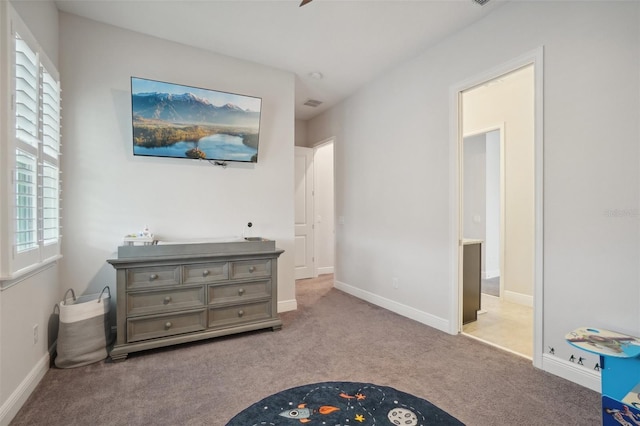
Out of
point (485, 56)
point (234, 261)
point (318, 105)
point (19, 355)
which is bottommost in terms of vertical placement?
point (19, 355)

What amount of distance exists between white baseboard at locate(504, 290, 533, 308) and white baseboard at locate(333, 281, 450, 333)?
1.70 meters

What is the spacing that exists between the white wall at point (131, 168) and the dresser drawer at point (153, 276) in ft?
1.78

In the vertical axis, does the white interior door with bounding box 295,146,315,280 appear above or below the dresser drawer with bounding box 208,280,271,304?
above

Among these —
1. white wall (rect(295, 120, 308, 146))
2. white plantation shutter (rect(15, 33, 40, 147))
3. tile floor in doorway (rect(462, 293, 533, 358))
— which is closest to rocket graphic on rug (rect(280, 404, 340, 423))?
tile floor in doorway (rect(462, 293, 533, 358))

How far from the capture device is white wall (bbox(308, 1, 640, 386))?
1.99m

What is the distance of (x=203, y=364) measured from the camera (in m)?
2.48

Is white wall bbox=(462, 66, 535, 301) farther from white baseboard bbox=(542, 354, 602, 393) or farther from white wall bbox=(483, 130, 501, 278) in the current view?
white baseboard bbox=(542, 354, 602, 393)

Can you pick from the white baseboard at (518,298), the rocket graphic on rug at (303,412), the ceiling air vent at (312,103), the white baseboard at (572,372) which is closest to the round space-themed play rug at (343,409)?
the rocket graphic on rug at (303,412)

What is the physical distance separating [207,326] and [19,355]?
127cm

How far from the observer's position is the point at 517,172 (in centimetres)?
424

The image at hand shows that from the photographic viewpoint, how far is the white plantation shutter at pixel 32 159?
1.82m

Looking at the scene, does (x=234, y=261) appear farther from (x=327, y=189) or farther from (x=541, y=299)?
(x=327, y=189)

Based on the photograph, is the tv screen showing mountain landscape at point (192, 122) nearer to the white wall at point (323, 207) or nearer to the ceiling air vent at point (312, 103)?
the ceiling air vent at point (312, 103)

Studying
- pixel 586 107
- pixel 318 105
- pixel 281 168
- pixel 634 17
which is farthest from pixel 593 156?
pixel 318 105
